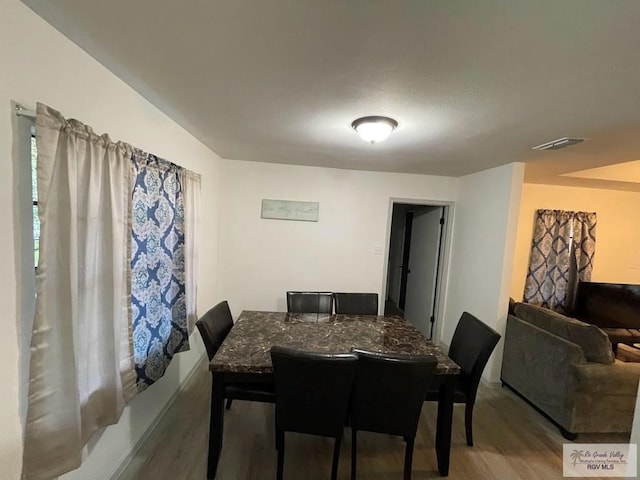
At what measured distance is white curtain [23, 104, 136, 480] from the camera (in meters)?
1.11

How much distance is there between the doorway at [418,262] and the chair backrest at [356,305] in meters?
1.37

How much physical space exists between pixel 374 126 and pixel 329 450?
2235 mm

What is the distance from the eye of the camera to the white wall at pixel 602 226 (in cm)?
383

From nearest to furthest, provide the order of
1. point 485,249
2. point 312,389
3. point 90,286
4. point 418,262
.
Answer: point 90,286 < point 312,389 < point 485,249 < point 418,262

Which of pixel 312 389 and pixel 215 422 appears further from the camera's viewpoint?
pixel 215 422

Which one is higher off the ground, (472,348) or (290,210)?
(290,210)

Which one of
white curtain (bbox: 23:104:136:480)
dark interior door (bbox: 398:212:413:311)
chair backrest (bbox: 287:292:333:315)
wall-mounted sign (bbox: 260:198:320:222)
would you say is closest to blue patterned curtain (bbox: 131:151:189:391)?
white curtain (bbox: 23:104:136:480)

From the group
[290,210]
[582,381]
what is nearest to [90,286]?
[290,210]

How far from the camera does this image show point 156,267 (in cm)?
191

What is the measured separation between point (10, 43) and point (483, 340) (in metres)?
2.78

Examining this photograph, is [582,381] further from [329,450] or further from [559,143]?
[329,450]

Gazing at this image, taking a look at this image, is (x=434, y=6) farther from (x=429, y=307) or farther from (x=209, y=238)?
(x=429, y=307)

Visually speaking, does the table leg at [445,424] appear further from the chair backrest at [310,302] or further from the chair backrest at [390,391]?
the chair backrest at [310,302]

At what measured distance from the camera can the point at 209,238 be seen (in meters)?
3.31
